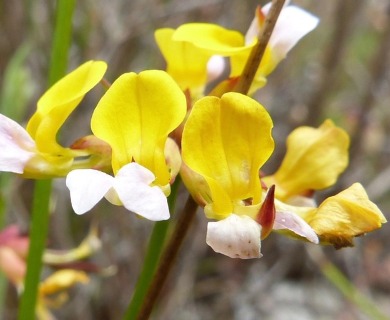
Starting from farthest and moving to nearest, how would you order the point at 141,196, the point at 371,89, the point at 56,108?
1. the point at 371,89
2. the point at 56,108
3. the point at 141,196

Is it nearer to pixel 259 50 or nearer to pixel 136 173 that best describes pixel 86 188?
pixel 136 173

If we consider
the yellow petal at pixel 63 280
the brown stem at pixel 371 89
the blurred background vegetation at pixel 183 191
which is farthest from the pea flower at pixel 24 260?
the brown stem at pixel 371 89

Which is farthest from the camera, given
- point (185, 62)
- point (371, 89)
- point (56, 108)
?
point (371, 89)

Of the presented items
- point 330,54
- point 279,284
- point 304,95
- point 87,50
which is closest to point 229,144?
point 87,50

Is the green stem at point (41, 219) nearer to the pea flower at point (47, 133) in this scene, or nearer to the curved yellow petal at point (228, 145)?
the pea flower at point (47, 133)

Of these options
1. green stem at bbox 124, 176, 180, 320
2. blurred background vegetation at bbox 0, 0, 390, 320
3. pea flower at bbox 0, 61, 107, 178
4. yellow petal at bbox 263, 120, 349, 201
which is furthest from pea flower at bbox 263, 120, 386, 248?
blurred background vegetation at bbox 0, 0, 390, 320

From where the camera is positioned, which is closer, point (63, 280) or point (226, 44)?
point (226, 44)

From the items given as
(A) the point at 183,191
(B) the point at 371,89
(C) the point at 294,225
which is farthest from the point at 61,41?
(B) the point at 371,89
